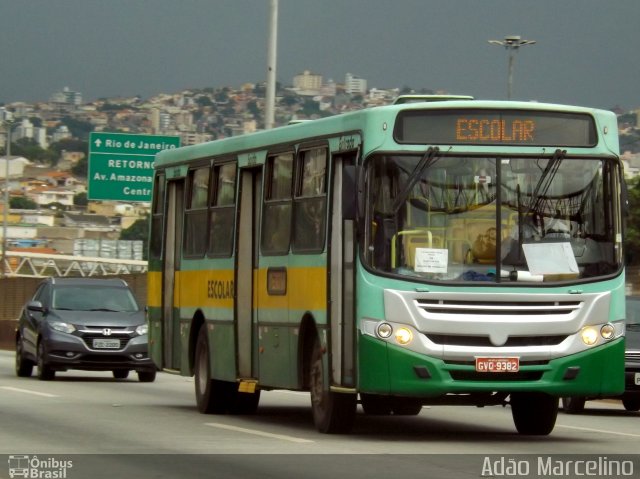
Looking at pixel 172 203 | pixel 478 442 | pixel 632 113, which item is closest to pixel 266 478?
pixel 478 442

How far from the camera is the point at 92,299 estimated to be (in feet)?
100

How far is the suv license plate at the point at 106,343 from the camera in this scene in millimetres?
29000

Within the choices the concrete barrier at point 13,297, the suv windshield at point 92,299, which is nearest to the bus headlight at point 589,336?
the suv windshield at point 92,299

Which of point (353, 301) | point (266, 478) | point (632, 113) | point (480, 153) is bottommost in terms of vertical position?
point (266, 478)

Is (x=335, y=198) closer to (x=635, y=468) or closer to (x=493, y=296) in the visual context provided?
(x=493, y=296)

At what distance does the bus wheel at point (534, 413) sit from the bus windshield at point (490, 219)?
160 cm

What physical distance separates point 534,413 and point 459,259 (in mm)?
2437

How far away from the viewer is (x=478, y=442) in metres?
16.3

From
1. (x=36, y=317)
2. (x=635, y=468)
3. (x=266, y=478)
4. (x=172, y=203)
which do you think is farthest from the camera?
(x=36, y=317)

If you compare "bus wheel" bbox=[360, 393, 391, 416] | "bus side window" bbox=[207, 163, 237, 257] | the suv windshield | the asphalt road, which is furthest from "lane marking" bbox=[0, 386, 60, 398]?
"bus wheel" bbox=[360, 393, 391, 416]

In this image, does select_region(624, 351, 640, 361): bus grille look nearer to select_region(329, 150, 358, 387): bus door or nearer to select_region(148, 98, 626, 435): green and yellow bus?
Result: select_region(148, 98, 626, 435): green and yellow bus

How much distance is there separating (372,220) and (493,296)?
Result: 125cm

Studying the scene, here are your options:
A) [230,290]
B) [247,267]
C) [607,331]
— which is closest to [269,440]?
[607,331]

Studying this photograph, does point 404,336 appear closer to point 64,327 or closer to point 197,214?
point 197,214
